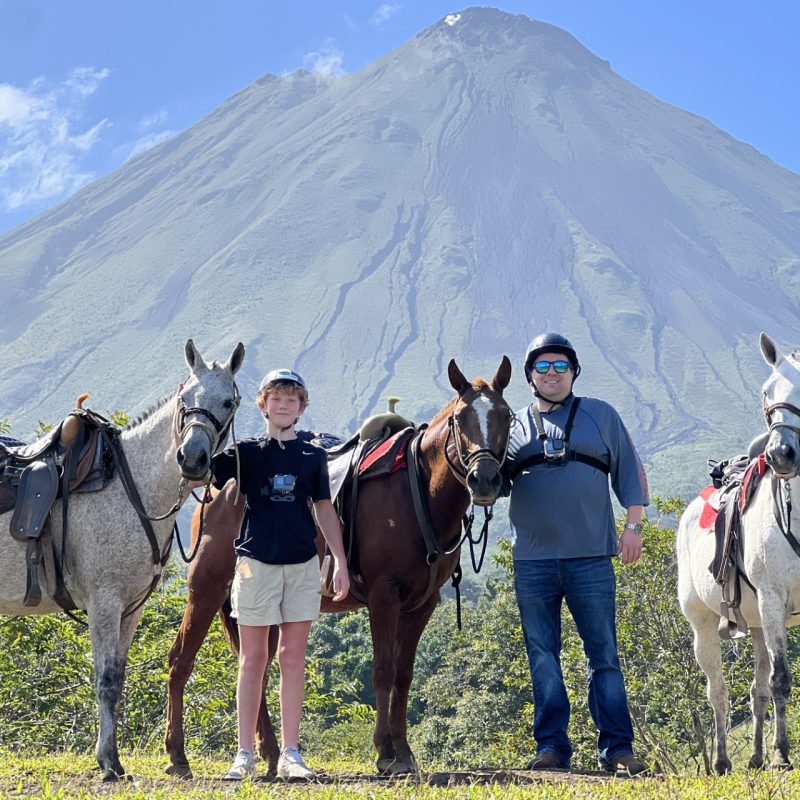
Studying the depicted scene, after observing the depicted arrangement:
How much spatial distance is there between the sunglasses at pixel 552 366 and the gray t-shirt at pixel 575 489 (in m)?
0.24

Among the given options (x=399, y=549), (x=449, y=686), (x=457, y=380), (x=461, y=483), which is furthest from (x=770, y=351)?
(x=449, y=686)

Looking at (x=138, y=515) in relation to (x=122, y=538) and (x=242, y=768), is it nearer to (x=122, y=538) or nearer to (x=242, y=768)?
(x=122, y=538)

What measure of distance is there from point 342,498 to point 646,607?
16.6 meters

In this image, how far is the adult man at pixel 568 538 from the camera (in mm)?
7320

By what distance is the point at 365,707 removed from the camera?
1377cm

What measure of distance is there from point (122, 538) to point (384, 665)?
6.12 ft

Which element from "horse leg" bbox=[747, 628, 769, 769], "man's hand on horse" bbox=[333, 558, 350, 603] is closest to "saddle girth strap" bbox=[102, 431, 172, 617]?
"man's hand on horse" bbox=[333, 558, 350, 603]

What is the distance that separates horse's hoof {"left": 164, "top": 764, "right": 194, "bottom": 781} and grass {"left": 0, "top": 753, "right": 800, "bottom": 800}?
8 cm

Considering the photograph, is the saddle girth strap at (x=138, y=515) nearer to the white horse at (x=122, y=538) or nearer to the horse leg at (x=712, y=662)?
the white horse at (x=122, y=538)

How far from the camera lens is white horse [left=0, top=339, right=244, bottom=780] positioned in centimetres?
687

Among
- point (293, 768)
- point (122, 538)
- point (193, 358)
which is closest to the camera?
point (293, 768)

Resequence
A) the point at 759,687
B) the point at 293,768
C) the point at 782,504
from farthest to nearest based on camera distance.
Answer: the point at 759,687 < the point at 782,504 < the point at 293,768

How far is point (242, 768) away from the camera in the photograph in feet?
21.0

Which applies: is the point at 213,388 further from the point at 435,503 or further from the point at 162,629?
the point at 162,629
